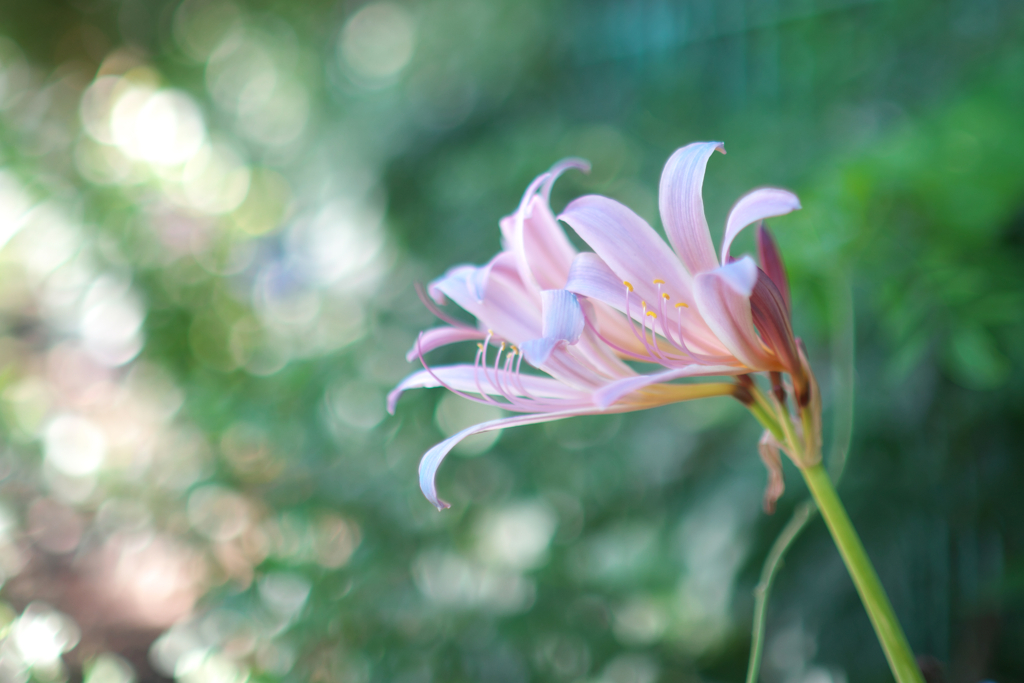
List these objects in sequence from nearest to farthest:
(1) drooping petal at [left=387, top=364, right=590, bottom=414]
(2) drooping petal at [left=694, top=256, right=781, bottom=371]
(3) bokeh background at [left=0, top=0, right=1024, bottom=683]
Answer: (2) drooping petal at [left=694, top=256, right=781, bottom=371]
(1) drooping petal at [left=387, top=364, right=590, bottom=414]
(3) bokeh background at [left=0, top=0, right=1024, bottom=683]

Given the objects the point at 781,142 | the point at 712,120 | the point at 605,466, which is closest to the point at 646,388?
the point at 605,466

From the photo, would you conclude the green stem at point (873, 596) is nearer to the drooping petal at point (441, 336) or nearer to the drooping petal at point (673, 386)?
the drooping petal at point (673, 386)

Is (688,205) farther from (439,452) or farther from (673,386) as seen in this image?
(439,452)

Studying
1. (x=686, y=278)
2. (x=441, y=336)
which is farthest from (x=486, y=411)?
(x=686, y=278)

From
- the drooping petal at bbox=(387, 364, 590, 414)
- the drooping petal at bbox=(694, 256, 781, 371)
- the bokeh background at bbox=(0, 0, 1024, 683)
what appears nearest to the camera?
the drooping petal at bbox=(694, 256, 781, 371)

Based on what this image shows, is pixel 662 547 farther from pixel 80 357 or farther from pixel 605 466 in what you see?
pixel 80 357

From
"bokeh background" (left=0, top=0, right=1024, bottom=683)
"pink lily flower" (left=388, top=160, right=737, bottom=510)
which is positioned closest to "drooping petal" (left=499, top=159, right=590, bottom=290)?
"pink lily flower" (left=388, top=160, right=737, bottom=510)

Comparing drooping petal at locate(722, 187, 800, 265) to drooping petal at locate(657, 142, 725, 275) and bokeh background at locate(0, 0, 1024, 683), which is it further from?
bokeh background at locate(0, 0, 1024, 683)
